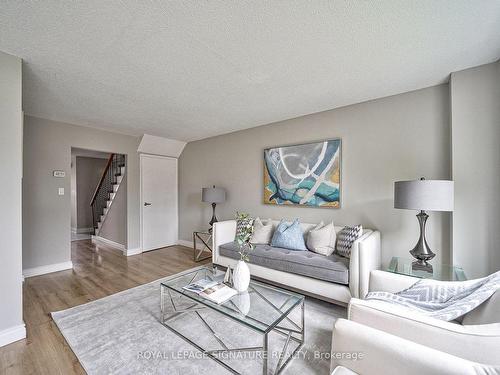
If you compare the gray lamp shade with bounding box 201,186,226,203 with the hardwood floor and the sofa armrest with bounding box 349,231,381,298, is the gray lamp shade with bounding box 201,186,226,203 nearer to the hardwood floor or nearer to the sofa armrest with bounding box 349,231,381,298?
the hardwood floor

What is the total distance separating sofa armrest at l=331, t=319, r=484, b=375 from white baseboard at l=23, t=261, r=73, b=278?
13.7 ft

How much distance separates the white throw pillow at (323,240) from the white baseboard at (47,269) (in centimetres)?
382

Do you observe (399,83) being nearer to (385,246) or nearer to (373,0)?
(373,0)

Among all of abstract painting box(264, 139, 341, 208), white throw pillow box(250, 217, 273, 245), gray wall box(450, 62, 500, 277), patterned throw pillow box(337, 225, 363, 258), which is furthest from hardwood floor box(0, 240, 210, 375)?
gray wall box(450, 62, 500, 277)

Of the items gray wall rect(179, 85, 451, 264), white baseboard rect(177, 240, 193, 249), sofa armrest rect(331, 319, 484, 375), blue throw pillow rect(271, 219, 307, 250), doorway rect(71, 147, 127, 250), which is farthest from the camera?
white baseboard rect(177, 240, 193, 249)

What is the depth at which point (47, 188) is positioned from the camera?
3.44 meters

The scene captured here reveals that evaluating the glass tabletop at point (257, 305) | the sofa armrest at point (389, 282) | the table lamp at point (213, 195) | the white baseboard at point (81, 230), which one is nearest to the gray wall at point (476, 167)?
the sofa armrest at point (389, 282)

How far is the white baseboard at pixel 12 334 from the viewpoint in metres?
1.78

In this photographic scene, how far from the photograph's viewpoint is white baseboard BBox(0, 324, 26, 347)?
1.78m

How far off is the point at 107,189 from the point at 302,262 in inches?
215

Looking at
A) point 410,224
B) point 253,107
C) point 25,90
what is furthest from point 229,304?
point 25,90

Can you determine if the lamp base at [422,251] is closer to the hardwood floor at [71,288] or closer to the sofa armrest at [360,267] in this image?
the sofa armrest at [360,267]

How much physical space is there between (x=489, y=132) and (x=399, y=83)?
917 millimetres

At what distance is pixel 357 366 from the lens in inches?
39.3
